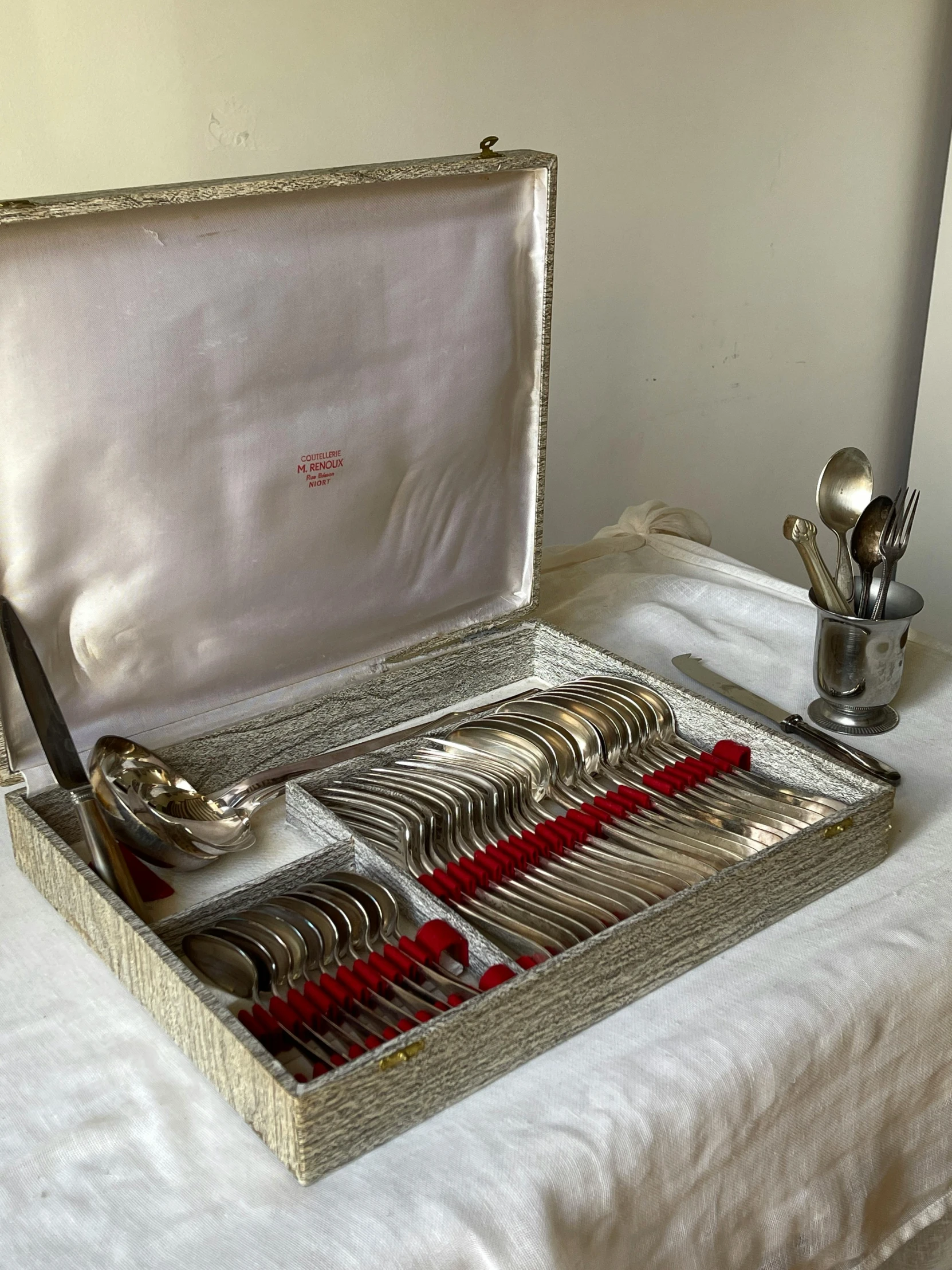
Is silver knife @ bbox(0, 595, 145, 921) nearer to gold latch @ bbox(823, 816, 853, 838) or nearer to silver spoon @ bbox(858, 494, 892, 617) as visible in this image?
gold latch @ bbox(823, 816, 853, 838)

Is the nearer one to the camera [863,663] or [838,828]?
[838,828]

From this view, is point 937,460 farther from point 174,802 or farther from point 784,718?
point 174,802

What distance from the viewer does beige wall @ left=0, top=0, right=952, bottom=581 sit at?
4.45ft

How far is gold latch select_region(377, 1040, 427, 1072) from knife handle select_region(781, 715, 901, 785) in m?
0.43

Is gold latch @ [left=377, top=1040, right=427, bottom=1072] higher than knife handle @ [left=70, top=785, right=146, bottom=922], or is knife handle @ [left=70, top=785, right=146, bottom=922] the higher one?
gold latch @ [left=377, top=1040, right=427, bottom=1072]

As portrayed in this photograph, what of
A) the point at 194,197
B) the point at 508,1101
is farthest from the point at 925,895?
the point at 194,197

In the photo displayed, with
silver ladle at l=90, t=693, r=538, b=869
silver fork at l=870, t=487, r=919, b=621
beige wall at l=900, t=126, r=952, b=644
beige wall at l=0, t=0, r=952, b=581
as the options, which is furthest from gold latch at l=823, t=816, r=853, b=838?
beige wall at l=900, t=126, r=952, b=644

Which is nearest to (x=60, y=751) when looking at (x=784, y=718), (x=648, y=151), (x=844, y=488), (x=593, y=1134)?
(x=593, y=1134)

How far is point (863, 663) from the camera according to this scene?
97 centimetres

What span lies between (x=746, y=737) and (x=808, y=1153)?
12.0 inches

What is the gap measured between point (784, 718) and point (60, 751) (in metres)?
0.55

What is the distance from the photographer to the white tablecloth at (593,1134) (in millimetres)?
571

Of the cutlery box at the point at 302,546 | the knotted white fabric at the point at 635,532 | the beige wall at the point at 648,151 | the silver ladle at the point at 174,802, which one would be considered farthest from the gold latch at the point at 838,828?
the beige wall at the point at 648,151

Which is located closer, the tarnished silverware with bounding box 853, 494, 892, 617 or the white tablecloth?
the white tablecloth
